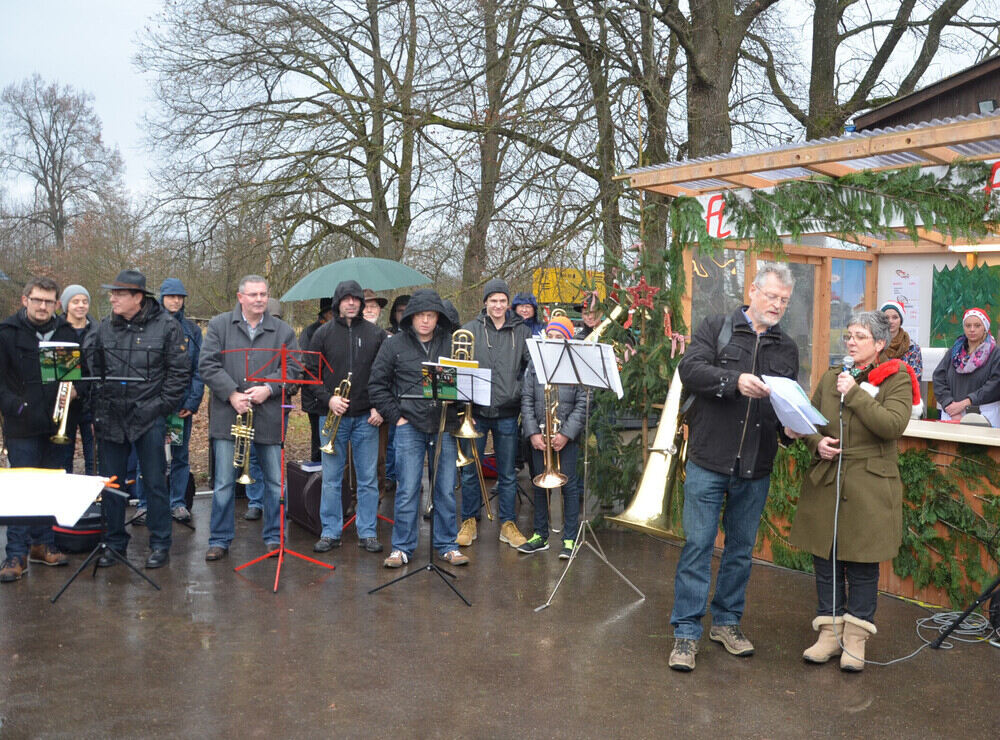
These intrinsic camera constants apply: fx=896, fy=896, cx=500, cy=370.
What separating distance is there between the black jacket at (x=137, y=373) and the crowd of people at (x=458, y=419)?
12 mm

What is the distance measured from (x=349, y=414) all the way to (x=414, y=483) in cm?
86

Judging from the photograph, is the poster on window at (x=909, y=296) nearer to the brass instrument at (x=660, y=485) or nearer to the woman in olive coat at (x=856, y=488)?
the brass instrument at (x=660, y=485)

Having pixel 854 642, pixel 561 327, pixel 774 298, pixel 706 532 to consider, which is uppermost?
pixel 774 298

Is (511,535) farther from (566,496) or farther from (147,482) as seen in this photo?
(147,482)

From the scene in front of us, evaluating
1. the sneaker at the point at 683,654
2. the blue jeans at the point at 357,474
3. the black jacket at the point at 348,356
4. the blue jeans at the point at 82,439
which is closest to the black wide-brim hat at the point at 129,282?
the blue jeans at the point at 82,439

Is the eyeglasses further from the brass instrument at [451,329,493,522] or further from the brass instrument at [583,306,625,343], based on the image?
A: the brass instrument at [583,306,625,343]

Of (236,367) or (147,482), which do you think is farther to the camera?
(236,367)

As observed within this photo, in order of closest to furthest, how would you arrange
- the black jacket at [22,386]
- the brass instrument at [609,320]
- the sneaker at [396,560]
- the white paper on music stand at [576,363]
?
the white paper on music stand at [576,363]
the black jacket at [22,386]
the sneaker at [396,560]
the brass instrument at [609,320]

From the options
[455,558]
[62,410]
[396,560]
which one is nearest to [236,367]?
[62,410]

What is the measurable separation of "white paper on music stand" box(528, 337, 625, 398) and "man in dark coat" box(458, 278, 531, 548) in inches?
→ 46.1

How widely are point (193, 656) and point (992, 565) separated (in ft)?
15.8

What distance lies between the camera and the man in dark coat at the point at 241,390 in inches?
263

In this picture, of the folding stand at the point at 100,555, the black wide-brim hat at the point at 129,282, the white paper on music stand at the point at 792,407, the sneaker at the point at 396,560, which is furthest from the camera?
the sneaker at the point at 396,560

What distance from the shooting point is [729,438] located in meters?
4.75
